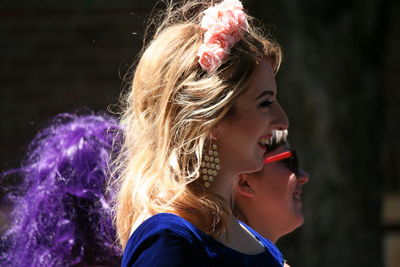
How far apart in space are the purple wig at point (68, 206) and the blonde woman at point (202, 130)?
29 centimetres

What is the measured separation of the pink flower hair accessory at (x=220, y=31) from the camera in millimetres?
1998

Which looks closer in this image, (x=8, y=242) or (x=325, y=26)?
(x=8, y=242)

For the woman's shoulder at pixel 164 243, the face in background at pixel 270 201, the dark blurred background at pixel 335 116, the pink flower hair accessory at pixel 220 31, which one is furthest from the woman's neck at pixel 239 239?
the dark blurred background at pixel 335 116

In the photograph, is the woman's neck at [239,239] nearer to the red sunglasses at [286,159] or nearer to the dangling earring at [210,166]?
the dangling earring at [210,166]

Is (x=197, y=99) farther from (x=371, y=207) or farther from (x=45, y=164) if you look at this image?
(x=371, y=207)

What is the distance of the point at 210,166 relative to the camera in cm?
201

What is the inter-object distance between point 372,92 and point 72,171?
3176mm

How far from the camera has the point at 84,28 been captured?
21.3ft

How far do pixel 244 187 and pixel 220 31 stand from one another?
771 mm

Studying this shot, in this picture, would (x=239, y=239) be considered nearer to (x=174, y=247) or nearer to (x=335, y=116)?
(x=174, y=247)

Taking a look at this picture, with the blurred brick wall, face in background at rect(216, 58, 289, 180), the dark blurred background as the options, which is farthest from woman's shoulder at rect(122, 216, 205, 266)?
the blurred brick wall

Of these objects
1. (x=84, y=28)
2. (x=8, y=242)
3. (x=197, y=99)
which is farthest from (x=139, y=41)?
(x=197, y=99)

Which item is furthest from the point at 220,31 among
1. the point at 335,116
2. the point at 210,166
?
the point at 335,116

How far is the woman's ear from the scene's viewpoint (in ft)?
8.73
